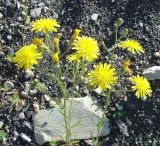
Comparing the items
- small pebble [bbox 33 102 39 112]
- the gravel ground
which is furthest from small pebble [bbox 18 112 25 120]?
small pebble [bbox 33 102 39 112]

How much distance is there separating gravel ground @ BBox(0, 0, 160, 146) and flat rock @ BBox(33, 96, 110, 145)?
0.20 ft

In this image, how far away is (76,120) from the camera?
3.41 metres

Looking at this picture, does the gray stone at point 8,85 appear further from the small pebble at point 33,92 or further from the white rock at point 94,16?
the white rock at point 94,16

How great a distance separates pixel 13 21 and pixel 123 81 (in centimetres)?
100

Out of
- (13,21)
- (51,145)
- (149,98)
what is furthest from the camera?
(13,21)

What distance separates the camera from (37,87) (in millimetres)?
3457

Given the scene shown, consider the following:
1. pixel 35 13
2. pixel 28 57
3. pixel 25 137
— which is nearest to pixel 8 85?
pixel 25 137

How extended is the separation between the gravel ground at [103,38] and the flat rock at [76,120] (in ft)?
0.20

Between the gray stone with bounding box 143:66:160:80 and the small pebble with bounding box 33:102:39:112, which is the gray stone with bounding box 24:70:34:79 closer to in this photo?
the small pebble with bounding box 33:102:39:112

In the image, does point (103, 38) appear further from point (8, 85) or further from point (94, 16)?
point (8, 85)

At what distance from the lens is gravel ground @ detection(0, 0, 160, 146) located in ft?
11.1

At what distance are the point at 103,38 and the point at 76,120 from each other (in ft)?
2.41

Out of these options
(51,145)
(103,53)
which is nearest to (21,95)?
(51,145)

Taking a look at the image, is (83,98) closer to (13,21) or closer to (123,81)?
(123,81)
